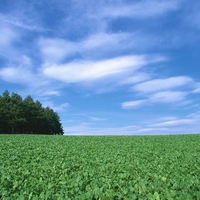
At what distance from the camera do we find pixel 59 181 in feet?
29.8

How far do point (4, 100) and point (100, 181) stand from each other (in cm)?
7642

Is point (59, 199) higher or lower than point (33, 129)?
lower

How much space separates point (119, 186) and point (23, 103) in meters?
79.7

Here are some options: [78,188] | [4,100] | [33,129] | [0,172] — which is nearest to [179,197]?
[78,188]

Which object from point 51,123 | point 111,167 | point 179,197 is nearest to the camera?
point 179,197

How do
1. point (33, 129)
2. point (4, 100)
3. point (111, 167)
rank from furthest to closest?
point (33, 129), point (4, 100), point (111, 167)

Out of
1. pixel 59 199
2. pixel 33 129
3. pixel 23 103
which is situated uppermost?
pixel 23 103

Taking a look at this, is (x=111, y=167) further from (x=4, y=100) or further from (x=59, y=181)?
(x=4, y=100)

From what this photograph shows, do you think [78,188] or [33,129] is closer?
[78,188]

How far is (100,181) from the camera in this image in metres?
8.70

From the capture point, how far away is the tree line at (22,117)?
251ft

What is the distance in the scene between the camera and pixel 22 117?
80.1 m

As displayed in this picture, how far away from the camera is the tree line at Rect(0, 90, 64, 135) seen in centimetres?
7656

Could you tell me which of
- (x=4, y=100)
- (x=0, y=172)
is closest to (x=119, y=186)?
(x=0, y=172)
